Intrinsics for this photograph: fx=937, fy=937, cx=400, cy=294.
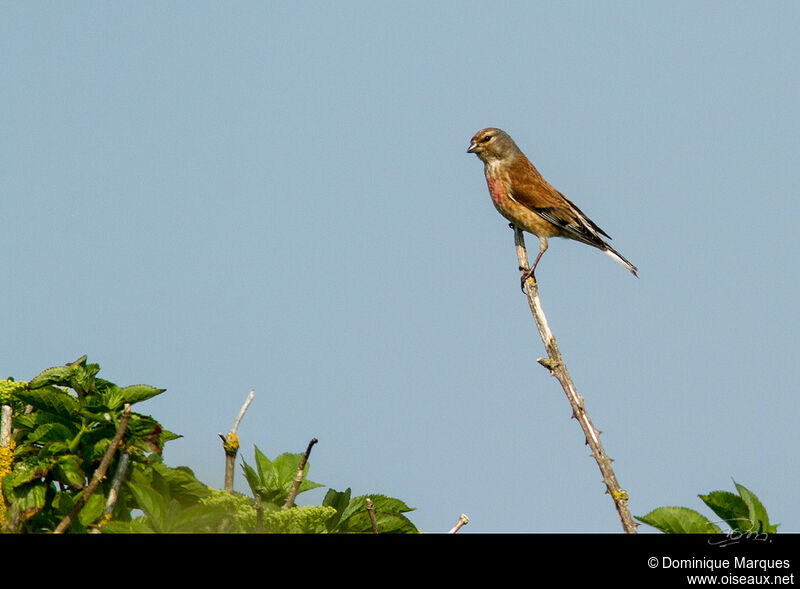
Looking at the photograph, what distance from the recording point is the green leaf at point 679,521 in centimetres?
334

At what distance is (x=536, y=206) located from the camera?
37.0 feet

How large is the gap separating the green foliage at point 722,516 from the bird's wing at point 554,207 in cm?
775

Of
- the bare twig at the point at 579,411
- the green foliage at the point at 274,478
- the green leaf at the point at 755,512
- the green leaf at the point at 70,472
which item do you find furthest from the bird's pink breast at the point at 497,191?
the green leaf at the point at 70,472

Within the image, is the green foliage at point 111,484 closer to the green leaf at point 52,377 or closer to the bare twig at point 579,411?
the green leaf at point 52,377

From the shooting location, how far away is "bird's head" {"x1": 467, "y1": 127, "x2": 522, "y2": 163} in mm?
12117

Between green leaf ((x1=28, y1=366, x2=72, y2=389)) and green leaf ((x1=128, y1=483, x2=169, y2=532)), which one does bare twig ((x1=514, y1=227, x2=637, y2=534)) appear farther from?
green leaf ((x1=28, y1=366, x2=72, y2=389))

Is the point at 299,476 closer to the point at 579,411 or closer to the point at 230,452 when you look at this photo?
the point at 230,452

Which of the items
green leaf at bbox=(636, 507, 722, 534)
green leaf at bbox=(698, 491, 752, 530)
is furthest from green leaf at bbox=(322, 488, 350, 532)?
green leaf at bbox=(698, 491, 752, 530)

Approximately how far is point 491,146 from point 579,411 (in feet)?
24.0

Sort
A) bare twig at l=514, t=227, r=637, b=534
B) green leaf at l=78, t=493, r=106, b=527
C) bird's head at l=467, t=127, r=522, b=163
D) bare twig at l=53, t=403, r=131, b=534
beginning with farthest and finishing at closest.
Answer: bird's head at l=467, t=127, r=522, b=163 < bare twig at l=514, t=227, r=637, b=534 < green leaf at l=78, t=493, r=106, b=527 < bare twig at l=53, t=403, r=131, b=534
